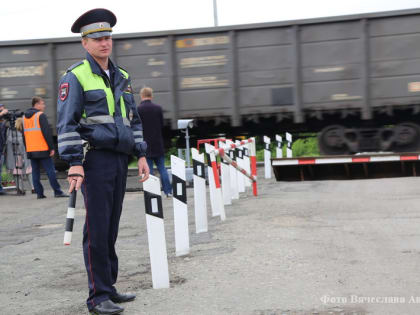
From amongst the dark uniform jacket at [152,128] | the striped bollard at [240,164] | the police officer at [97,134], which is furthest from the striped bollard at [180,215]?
the striped bollard at [240,164]

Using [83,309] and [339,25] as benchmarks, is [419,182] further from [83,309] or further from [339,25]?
[83,309]

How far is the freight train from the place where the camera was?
15164 millimetres

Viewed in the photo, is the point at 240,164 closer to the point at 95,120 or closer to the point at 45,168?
the point at 45,168

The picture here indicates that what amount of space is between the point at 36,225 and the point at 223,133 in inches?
363

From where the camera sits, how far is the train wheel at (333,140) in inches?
640

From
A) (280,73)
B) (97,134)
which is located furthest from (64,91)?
(280,73)

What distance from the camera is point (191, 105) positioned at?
53.6 feet

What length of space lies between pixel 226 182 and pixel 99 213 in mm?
5760

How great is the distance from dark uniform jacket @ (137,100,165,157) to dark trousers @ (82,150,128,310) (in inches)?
265

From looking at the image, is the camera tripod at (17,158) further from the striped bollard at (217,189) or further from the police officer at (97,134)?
the police officer at (97,134)

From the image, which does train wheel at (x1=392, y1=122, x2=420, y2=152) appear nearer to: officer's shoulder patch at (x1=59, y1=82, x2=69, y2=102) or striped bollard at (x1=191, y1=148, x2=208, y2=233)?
striped bollard at (x1=191, y1=148, x2=208, y2=233)

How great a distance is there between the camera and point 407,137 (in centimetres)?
1570

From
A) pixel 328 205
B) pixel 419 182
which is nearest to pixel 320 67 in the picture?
pixel 419 182

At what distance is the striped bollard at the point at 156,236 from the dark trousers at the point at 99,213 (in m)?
0.58
